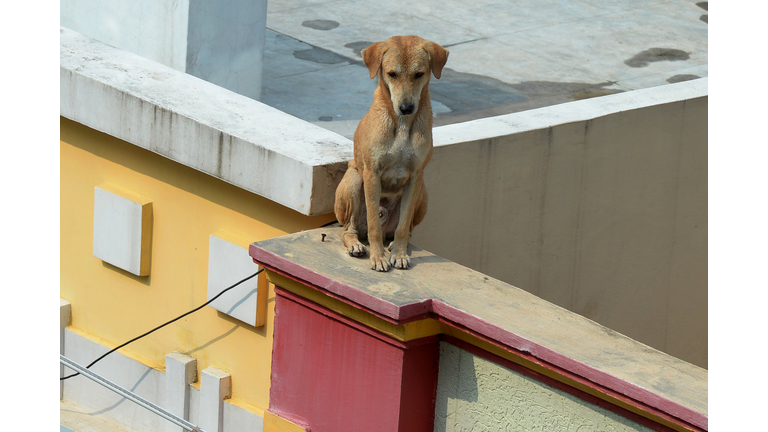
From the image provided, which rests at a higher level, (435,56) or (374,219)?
(435,56)

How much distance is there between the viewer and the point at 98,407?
20.7 feet

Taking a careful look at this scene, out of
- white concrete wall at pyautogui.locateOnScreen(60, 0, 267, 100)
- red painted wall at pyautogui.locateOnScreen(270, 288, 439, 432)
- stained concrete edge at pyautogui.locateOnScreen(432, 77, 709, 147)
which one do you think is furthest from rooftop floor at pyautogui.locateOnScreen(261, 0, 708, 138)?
red painted wall at pyautogui.locateOnScreen(270, 288, 439, 432)

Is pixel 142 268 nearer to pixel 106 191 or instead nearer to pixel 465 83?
pixel 106 191

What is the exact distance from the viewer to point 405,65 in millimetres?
4469

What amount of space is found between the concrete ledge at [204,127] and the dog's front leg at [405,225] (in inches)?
17.8

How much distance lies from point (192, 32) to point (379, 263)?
14.0 ft

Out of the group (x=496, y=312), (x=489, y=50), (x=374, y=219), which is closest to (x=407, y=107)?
(x=374, y=219)

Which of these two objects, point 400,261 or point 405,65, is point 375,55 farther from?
point 400,261

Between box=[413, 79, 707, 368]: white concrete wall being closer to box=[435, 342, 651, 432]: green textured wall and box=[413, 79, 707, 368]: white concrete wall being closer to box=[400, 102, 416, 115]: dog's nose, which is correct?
box=[400, 102, 416, 115]: dog's nose

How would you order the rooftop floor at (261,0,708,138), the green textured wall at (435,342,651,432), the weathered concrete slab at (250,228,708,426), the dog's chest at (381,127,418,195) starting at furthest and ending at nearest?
the rooftop floor at (261,0,708,138)
the dog's chest at (381,127,418,195)
the green textured wall at (435,342,651,432)
the weathered concrete slab at (250,228,708,426)

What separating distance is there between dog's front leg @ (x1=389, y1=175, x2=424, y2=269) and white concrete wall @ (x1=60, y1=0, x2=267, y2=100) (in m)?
4.07

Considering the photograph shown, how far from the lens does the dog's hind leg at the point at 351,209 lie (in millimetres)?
4832

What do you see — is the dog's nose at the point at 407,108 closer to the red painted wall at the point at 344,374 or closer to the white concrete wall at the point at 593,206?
the red painted wall at the point at 344,374

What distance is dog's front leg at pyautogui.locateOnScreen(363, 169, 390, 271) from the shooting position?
471cm
